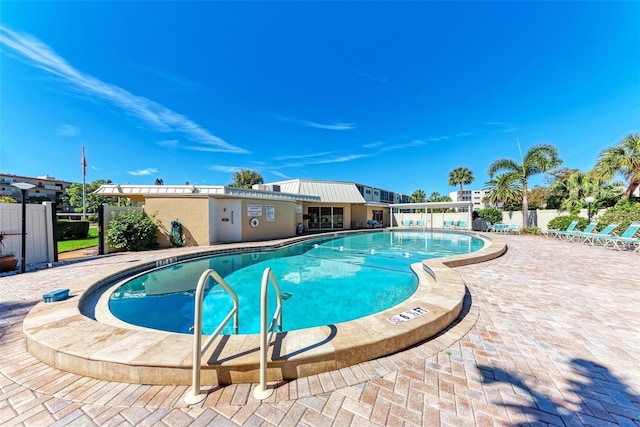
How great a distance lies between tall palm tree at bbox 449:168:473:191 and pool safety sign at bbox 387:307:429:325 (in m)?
38.4

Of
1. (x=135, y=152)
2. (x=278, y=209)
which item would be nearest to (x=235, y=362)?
(x=278, y=209)

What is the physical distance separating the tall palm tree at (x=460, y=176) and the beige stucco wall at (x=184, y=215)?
36.7 metres

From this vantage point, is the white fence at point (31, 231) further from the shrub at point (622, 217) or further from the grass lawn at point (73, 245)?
the shrub at point (622, 217)

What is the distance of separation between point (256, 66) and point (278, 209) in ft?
30.4

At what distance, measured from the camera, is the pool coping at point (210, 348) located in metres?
2.12

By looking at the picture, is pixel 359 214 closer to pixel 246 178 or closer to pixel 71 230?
pixel 71 230

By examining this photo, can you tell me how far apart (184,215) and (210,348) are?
417 inches

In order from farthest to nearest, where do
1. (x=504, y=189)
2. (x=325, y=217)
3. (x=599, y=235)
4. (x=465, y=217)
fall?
(x=465, y=217)
(x=325, y=217)
(x=504, y=189)
(x=599, y=235)

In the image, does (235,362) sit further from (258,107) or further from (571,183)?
(571,183)

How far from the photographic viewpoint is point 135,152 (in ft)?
72.5

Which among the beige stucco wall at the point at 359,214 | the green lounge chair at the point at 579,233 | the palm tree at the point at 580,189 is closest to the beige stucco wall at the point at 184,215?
the beige stucco wall at the point at 359,214

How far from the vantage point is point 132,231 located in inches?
396

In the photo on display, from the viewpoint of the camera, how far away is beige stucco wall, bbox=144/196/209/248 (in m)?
10.9

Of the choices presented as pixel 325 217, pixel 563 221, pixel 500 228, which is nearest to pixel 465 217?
pixel 500 228
